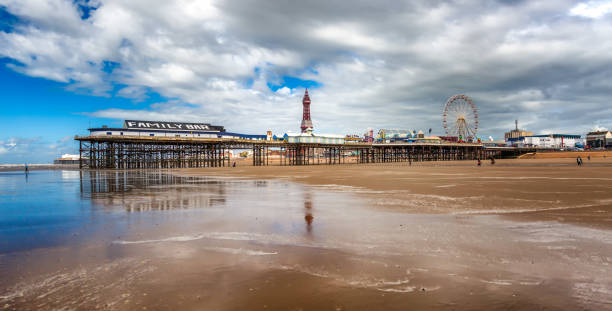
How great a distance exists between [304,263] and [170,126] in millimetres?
60017

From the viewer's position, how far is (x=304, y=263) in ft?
15.6

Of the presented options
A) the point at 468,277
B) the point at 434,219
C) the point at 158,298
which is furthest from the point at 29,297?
the point at 434,219

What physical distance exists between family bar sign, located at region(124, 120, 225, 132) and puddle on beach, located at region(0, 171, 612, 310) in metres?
50.8

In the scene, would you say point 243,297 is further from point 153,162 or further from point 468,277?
point 153,162

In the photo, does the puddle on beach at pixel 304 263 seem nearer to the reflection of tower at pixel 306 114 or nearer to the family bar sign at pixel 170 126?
the family bar sign at pixel 170 126

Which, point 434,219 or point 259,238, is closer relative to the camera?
point 259,238

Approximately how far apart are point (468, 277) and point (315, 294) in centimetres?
215

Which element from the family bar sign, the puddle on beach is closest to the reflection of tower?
the family bar sign

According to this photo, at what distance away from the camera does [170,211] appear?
9.73 meters

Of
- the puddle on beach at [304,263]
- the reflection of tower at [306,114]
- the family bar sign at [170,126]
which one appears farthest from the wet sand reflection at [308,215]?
the reflection of tower at [306,114]

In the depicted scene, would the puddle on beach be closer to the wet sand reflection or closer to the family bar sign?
the wet sand reflection

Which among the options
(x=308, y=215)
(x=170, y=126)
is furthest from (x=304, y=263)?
(x=170, y=126)

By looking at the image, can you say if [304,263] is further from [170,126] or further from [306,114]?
[306,114]

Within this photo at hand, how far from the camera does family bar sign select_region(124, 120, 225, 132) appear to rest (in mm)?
53875
